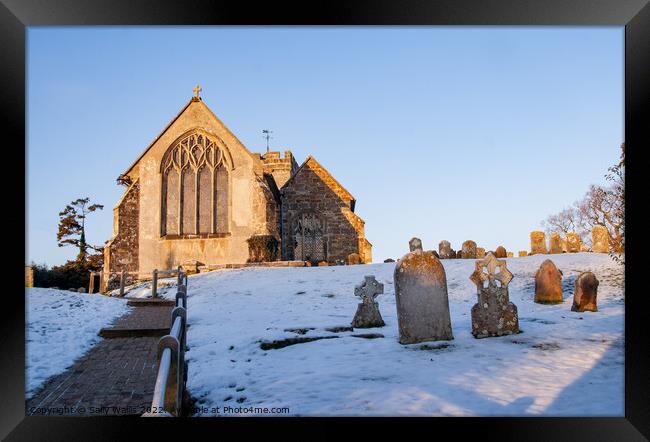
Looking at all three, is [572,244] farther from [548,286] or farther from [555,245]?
[548,286]

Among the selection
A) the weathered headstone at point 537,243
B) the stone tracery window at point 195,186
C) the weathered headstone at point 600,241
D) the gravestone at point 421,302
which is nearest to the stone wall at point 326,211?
the stone tracery window at point 195,186

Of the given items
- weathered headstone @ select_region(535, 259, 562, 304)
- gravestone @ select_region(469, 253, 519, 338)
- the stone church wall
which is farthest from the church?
gravestone @ select_region(469, 253, 519, 338)

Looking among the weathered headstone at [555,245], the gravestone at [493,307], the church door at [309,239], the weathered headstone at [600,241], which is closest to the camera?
the gravestone at [493,307]

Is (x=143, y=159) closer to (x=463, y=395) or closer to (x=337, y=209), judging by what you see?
(x=337, y=209)

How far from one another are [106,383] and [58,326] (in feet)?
16.2

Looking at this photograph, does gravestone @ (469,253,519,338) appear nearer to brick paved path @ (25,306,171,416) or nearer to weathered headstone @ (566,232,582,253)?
brick paved path @ (25,306,171,416)

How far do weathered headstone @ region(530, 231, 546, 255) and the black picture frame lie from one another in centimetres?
1482

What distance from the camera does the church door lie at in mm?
26625

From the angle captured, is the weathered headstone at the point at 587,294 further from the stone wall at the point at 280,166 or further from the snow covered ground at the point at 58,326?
the stone wall at the point at 280,166

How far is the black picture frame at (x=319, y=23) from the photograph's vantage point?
588 cm

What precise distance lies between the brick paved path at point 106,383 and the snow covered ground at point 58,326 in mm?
254

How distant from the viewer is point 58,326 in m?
11.6

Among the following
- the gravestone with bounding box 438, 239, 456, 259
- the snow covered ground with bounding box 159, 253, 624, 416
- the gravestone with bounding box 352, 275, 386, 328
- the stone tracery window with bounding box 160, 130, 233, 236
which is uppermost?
the stone tracery window with bounding box 160, 130, 233, 236

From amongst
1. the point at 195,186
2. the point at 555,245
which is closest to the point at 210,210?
the point at 195,186
